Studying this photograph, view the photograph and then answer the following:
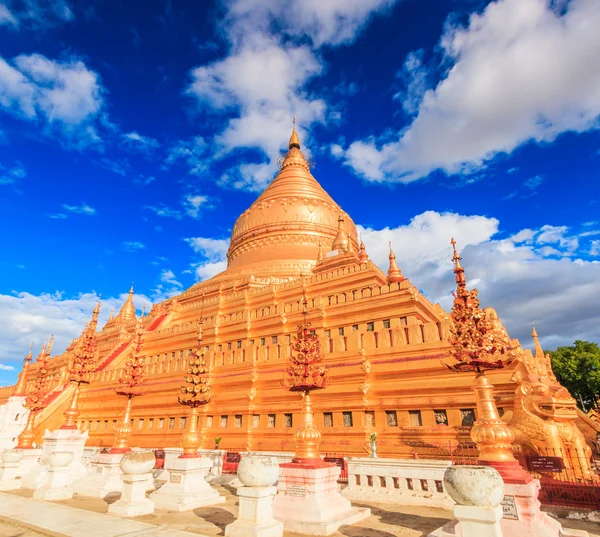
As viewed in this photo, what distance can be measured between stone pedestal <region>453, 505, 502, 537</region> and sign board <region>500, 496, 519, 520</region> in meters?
1.52

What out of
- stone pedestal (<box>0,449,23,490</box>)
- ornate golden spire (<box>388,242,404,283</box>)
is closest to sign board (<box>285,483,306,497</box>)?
stone pedestal (<box>0,449,23,490</box>)

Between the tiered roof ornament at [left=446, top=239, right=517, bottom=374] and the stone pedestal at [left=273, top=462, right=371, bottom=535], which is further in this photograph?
the tiered roof ornament at [left=446, top=239, right=517, bottom=374]

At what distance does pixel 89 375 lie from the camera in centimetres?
1652

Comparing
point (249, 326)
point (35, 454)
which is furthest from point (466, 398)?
point (35, 454)

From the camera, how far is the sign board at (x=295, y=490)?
8.69 metres

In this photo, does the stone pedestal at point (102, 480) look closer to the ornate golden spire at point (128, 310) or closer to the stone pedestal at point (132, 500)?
the stone pedestal at point (132, 500)

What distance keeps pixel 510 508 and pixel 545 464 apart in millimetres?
3979

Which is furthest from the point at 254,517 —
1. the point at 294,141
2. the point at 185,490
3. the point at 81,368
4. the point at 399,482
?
the point at 294,141

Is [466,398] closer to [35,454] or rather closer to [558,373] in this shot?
[35,454]

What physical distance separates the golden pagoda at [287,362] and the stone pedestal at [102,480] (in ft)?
9.62

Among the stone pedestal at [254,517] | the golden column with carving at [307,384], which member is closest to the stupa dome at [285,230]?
the golden column with carving at [307,384]

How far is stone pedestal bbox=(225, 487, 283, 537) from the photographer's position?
7.07 m

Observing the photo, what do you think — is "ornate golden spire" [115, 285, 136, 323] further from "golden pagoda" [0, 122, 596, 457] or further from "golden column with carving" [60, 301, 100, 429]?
"golden column with carving" [60, 301, 100, 429]

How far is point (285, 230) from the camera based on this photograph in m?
39.8
